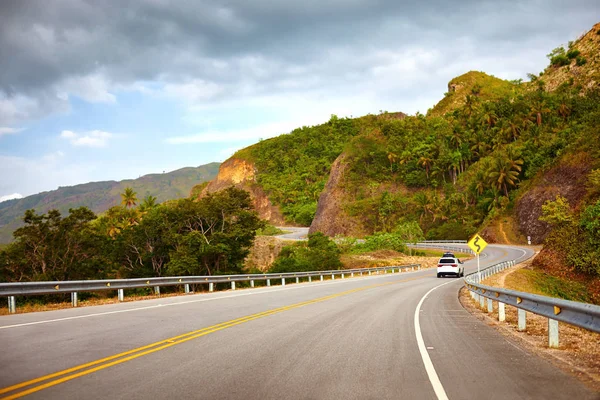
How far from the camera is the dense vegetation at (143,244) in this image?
117 feet

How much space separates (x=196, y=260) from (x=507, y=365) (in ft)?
124

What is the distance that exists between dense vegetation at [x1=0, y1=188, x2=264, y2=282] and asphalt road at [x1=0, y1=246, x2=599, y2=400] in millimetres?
26033

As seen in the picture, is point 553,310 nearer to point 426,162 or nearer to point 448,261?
point 448,261

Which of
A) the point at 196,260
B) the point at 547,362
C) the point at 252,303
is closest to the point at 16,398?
the point at 547,362

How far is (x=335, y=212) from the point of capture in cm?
10712

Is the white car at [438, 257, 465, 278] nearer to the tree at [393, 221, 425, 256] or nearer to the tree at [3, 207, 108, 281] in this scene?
the tree at [3, 207, 108, 281]

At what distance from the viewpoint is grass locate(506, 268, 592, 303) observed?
32.1 meters

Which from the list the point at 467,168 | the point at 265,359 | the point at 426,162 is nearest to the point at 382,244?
the point at 426,162

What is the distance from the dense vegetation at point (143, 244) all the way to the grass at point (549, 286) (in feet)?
76.2

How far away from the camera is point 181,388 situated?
5.71m

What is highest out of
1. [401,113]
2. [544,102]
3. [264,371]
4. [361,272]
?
[401,113]

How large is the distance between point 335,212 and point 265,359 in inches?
3941

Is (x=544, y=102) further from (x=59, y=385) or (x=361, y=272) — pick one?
(x=59, y=385)

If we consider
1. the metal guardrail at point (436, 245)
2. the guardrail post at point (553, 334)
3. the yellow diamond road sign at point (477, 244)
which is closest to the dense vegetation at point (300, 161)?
the metal guardrail at point (436, 245)
